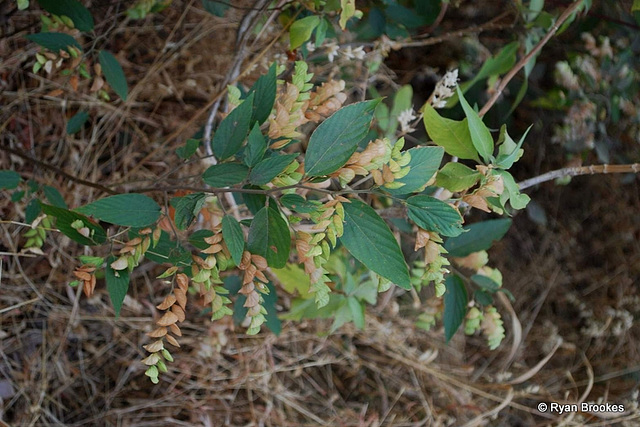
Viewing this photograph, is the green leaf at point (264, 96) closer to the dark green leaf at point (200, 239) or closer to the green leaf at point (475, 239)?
the dark green leaf at point (200, 239)

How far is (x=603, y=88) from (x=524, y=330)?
0.84m

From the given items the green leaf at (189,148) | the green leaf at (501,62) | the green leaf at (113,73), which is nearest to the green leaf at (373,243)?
the green leaf at (189,148)

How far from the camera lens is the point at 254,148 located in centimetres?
62

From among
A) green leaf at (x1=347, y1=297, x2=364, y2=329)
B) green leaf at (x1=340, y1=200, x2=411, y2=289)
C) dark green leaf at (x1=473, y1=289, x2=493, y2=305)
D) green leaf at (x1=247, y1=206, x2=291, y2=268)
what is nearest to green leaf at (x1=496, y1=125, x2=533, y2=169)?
green leaf at (x1=340, y1=200, x2=411, y2=289)

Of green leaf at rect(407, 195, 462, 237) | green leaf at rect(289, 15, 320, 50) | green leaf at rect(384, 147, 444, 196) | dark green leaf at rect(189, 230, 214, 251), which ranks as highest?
green leaf at rect(289, 15, 320, 50)

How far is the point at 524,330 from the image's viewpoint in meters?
1.87

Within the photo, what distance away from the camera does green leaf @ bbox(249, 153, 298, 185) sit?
596mm

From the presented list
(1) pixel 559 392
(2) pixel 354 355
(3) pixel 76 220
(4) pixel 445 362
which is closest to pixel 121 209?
(3) pixel 76 220

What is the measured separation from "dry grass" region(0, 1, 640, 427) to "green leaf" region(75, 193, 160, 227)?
416 mm

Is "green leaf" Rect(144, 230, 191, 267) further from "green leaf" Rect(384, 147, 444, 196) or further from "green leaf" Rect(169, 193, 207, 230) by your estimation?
"green leaf" Rect(384, 147, 444, 196)

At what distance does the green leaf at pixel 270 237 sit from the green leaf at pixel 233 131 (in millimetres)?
94

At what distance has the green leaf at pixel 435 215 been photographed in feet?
2.01

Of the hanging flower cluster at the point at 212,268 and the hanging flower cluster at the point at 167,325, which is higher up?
the hanging flower cluster at the point at 212,268

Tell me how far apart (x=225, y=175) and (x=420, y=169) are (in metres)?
0.24
